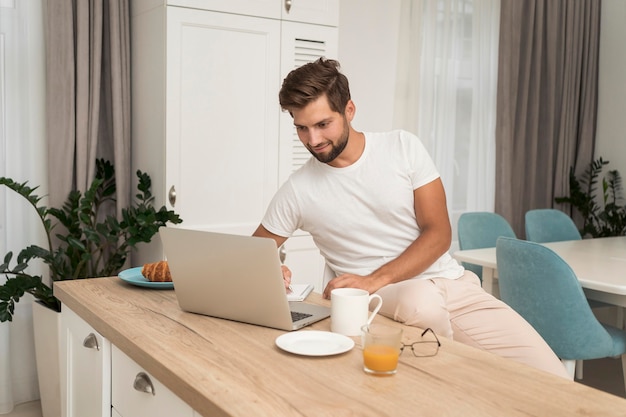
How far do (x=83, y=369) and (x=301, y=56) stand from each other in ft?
6.69

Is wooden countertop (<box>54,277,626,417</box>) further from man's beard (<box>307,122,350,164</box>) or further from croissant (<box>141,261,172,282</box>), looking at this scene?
man's beard (<box>307,122,350,164</box>)

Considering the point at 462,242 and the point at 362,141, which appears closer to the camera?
the point at 362,141

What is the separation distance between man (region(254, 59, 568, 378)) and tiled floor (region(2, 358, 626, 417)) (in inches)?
71.2

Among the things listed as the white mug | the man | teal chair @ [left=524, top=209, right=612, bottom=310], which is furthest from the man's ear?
teal chair @ [left=524, top=209, right=612, bottom=310]

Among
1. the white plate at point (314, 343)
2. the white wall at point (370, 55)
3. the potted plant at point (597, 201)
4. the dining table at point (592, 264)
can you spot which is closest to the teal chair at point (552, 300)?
the dining table at point (592, 264)

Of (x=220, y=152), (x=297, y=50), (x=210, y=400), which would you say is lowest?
(x=210, y=400)

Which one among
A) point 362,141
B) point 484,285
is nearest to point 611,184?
point 484,285

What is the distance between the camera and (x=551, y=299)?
8.77ft

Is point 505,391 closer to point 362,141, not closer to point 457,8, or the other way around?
point 362,141

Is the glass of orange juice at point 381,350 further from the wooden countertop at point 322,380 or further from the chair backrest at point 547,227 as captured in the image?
the chair backrest at point 547,227

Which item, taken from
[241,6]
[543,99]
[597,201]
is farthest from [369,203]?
[597,201]

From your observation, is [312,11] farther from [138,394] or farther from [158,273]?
[138,394]

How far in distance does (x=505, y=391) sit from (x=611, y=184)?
14.8 feet

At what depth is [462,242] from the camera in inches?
146
